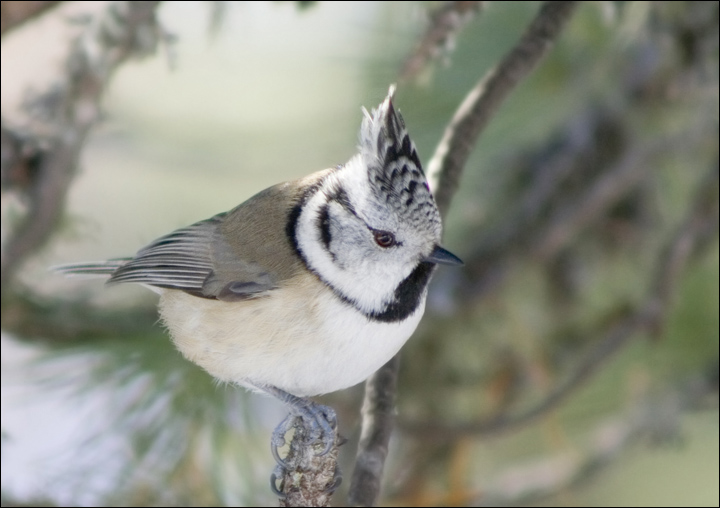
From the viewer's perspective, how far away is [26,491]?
5.29 ft

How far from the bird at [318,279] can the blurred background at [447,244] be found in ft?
0.86

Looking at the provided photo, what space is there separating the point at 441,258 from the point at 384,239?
0.35 feet

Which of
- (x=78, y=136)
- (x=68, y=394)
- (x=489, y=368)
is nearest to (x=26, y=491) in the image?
(x=68, y=394)

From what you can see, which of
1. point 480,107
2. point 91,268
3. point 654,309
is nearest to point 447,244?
point 654,309

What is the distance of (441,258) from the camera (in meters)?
1.39

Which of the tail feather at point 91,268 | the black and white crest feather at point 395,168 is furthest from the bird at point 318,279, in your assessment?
the tail feather at point 91,268

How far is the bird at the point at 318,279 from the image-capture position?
4.42 ft

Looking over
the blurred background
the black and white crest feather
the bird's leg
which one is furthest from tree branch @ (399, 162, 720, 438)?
the black and white crest feather

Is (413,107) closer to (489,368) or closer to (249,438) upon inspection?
(489,368)

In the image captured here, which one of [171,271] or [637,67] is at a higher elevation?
[637,67]

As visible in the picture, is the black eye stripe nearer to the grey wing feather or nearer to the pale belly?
the pale belly

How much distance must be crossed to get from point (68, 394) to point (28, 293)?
27 cm

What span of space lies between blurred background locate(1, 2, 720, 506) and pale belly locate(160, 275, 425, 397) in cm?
29

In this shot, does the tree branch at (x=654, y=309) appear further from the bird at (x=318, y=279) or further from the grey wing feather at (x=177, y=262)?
the grey wing feather at (x=177, y=262)
